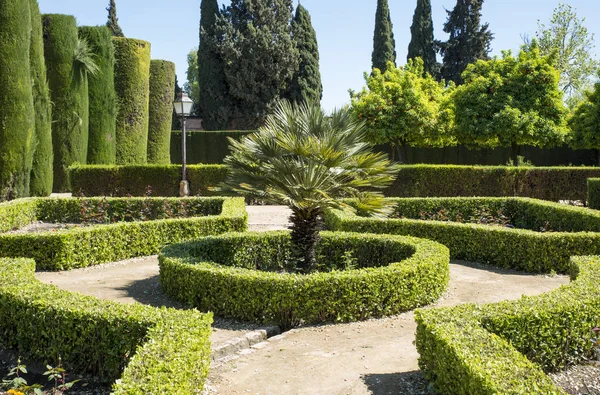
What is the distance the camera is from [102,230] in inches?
392

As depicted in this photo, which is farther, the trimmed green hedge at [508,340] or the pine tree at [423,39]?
the pine tree at [423,39]

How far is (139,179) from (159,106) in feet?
22.6

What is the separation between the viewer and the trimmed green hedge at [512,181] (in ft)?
58.1

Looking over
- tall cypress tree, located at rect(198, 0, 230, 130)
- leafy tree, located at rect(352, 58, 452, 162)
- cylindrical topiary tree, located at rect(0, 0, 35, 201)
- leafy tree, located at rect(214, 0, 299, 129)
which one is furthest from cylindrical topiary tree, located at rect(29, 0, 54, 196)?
tall cypress tree, located at rect(198, 0, 230, 130)

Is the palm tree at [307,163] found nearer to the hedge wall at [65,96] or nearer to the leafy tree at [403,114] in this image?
the hedge wall at [65,96]

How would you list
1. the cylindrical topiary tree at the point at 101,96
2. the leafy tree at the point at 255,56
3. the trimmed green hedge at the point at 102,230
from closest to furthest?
1. the trimmed green hedge at the point at 102,230
2. the cylindrical topiary tree at the point at 101,96
3. the leafy tree at the point at 255,56

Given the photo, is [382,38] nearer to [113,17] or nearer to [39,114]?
[113,17]

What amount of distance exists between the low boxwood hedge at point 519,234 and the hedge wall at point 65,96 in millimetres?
11673

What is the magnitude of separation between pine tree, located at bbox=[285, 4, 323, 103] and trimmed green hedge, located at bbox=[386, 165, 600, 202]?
18334 mm

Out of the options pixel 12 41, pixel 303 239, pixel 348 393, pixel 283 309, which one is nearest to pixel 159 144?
pixel 12 41

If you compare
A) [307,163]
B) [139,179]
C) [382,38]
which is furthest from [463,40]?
[307,163]

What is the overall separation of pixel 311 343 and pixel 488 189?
1321 cm

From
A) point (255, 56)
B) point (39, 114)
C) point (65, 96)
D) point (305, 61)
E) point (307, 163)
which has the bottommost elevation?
point (307, 163)

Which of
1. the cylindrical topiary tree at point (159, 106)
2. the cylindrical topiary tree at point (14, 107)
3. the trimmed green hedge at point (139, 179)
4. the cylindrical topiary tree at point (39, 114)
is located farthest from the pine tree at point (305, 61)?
the cylindrical topiary tree at point (14, 107)
